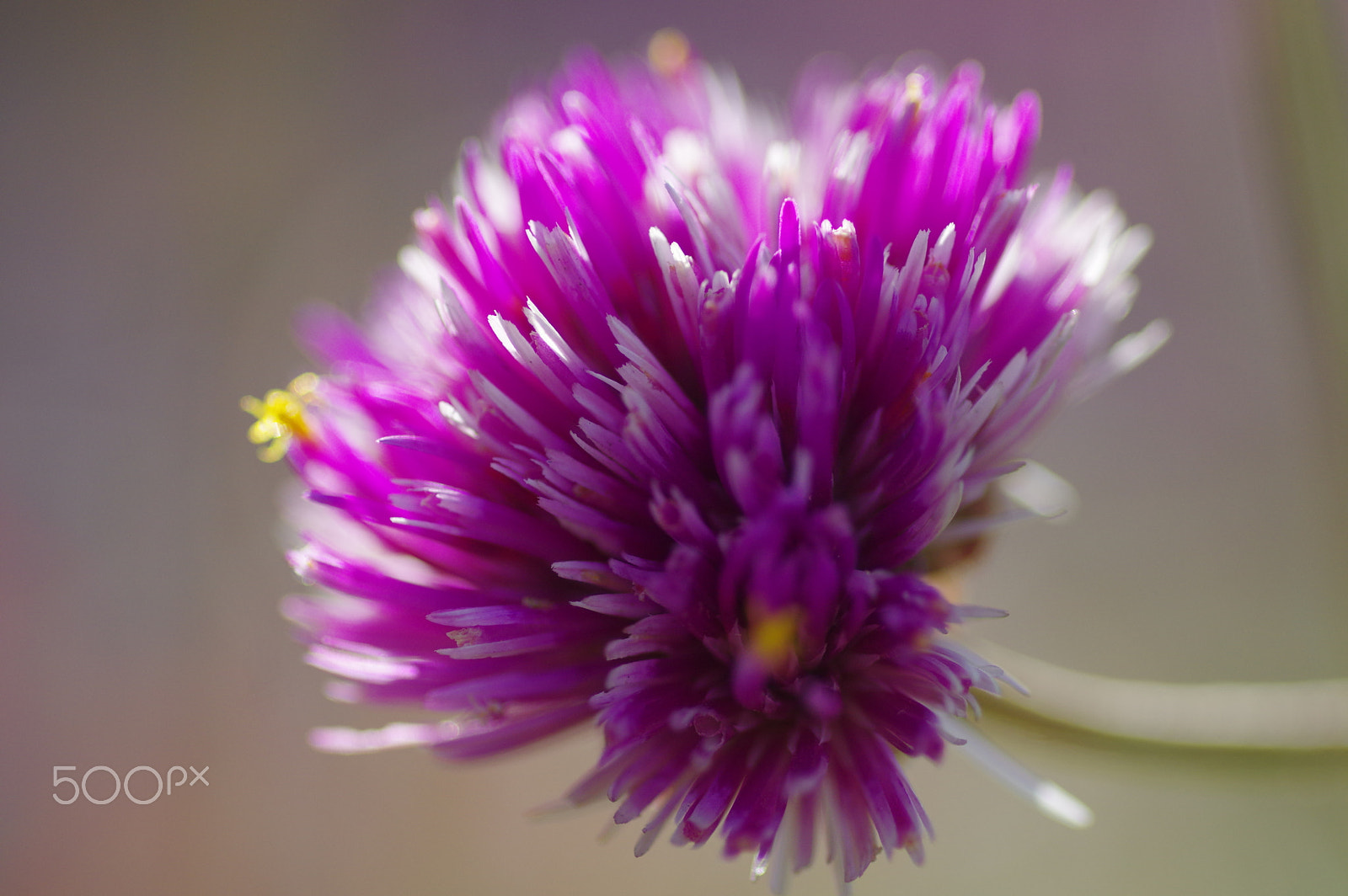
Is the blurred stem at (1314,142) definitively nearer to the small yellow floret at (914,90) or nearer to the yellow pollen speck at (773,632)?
the small yellow floret at (914,90)

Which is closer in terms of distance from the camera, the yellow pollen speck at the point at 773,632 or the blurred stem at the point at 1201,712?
the yellow pollen speck at the point at 773,632

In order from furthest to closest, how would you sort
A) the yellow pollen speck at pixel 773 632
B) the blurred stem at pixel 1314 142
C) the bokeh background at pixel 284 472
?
the bokeh background at pixel 284 472, the blurred stem at pixel 1314 142, the yellow pollen speck at pixel 773 632

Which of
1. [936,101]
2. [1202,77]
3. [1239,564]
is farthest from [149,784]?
[1202,77]

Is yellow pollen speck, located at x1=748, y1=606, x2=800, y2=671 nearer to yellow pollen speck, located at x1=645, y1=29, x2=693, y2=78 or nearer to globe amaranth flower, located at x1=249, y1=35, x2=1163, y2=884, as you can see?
globe amaranth flower, located at x1=249, y1=35, x2=1163, y2=884

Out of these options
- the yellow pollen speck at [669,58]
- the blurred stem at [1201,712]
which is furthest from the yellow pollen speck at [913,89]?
the blurred stem at [1201,712]

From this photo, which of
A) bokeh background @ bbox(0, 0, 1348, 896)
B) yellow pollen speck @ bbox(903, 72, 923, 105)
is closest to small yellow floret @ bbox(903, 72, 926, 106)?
yellow pollen speck @ bbox(903, 72, 923, 105)

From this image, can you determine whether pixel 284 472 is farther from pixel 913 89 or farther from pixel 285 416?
pixel 913 89

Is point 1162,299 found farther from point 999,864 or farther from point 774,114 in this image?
point 774,114
